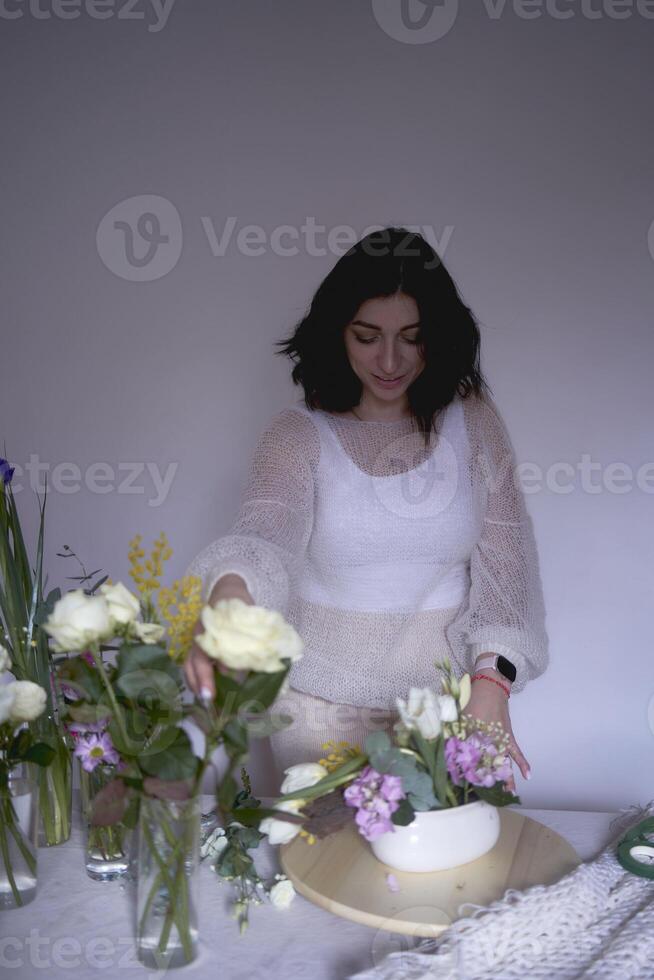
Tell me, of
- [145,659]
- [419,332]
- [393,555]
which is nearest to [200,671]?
[145,659]

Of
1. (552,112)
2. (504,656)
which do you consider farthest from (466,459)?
(552,112)

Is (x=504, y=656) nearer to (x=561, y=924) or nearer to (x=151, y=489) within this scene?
(x=561, y=924)

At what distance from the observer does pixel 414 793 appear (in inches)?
41.4

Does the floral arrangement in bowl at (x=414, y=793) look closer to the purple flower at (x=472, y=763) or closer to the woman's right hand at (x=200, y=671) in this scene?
the purple flower at (x=472, y=763)

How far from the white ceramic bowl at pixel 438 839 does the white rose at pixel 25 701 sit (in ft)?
1.36

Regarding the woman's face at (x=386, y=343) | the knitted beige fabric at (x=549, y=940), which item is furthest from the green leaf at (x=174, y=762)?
the woman's face at (x=386, y=343)

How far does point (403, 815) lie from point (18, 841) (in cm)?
43

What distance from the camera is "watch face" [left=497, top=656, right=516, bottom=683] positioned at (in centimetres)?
158

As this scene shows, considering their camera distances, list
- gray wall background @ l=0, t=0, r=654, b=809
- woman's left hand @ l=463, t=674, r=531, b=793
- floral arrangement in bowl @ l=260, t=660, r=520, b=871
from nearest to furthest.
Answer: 1. floral arrangement in bowl @ l=260, t=660, r=520, b=871
2. woman's left hand @ l=463, t=674, r=531, b=793
3. gray wall background @ l=0, t=0, r=654, b=809

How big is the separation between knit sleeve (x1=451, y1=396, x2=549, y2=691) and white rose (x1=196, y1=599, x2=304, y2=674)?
0.84 metres

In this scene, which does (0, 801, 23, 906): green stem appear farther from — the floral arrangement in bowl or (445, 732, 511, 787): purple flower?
(445, 732, 511, 787): purple flower

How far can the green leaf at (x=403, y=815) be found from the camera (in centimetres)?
103

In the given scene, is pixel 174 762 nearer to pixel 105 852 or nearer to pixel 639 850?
pixel 105 852

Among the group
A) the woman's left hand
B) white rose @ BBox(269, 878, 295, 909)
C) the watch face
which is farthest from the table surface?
the watch face
